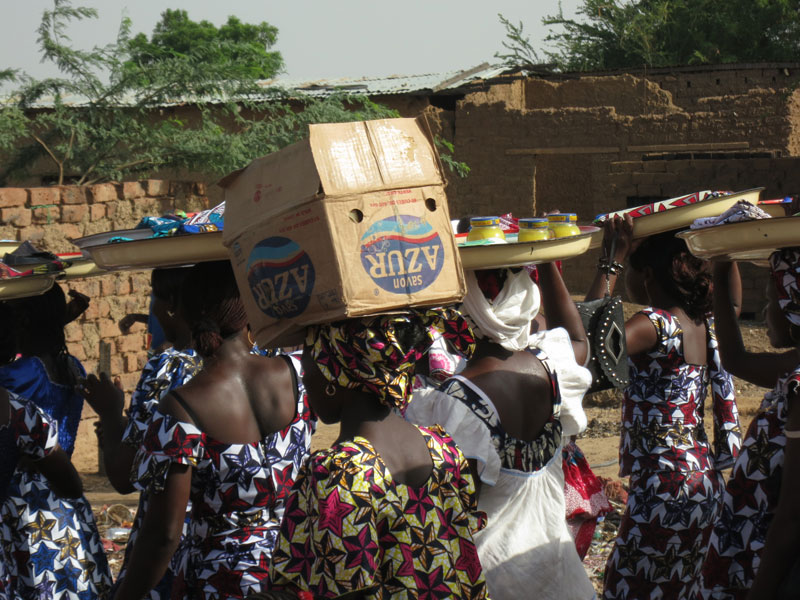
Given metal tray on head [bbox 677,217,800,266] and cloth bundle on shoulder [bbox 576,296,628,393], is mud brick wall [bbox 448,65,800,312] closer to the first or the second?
cloth bundle on shoulder [bbox 576,296,628,393]

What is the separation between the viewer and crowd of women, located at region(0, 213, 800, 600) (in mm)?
1953

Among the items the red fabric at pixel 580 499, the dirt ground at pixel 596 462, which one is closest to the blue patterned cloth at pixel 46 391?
the red fabric at pixel 580 499

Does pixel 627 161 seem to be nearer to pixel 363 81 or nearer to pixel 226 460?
pixel 363 81

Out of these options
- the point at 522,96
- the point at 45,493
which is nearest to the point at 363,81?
the point at 522,96

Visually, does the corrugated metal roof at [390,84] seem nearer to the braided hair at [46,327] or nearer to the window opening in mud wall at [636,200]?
the window opening in mud wall at [636,200]

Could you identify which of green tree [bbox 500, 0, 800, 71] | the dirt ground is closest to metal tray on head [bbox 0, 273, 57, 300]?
the dirt ground

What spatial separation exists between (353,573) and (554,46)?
22.4m

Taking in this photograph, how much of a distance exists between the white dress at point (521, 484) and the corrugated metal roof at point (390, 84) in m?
10.6

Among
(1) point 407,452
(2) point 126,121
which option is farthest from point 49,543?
(2) point 126,121

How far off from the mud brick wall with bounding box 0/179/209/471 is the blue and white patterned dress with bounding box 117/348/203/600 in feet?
16.2

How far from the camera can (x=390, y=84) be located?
1556cm

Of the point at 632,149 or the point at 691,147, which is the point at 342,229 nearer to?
the point at 632,149

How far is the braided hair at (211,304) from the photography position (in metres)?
2.70

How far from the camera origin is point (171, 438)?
2.42 metres
